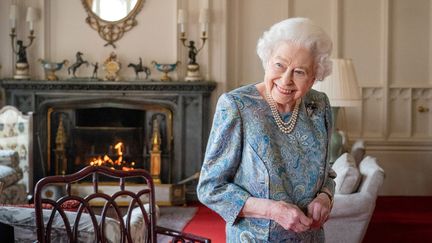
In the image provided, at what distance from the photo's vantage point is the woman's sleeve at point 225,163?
168 cm

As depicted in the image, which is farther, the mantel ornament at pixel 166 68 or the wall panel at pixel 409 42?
the wall panel at pixel 409 42

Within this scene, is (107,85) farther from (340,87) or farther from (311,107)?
(311,107)

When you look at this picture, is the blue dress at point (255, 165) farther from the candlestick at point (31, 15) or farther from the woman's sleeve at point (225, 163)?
the candlestick at point (31, 15)

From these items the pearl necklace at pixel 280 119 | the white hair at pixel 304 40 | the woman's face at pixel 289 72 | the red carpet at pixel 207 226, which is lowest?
the red carpet at pixel 207 226

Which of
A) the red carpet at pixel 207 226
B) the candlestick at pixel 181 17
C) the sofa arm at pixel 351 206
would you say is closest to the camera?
the sofa arm at pixel 351 206

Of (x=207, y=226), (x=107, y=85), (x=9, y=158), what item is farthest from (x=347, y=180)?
(x=107, y=85)

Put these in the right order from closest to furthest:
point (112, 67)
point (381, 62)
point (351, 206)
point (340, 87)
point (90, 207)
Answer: point (90, 207), point (351, 206), point (340, 87), point (112, 67), point (381, 62)

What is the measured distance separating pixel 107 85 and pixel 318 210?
507 centimetres

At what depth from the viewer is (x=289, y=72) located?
1692 mm

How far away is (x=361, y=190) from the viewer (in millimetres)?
3809

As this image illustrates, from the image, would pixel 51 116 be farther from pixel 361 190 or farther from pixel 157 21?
pixel 361 190

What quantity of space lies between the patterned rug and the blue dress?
12.1 ft

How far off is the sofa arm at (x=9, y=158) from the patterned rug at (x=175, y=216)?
A: 138cm

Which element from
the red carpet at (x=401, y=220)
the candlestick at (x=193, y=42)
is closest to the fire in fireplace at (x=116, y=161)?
the candlestick at (x=193, y=42)
